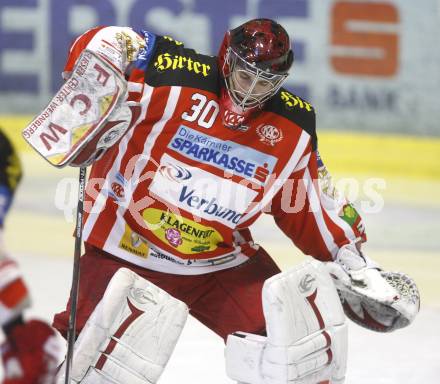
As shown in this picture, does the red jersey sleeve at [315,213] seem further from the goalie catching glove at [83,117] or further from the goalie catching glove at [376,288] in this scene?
the goalie catching glove at [83,117]

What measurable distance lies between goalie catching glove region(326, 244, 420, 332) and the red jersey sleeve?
47 mm

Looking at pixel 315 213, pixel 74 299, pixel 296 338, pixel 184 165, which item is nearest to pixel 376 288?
pixel 315 213

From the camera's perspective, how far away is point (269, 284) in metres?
2.91

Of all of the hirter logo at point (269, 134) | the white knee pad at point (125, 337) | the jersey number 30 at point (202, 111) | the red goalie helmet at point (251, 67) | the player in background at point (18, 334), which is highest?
the red goalie helmet at point (251, 67)

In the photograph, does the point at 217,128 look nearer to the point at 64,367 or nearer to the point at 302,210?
the point at 302,210

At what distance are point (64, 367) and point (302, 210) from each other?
827mm

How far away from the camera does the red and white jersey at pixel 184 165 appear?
3074 mm

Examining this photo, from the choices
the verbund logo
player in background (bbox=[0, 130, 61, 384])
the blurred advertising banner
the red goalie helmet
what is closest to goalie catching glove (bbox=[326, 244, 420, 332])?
the verbund logo

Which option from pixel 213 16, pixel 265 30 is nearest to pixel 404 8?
pixel 213 16

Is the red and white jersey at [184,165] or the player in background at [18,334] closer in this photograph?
the player in background at [18,334]

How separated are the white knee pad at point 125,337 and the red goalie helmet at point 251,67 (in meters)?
0.55

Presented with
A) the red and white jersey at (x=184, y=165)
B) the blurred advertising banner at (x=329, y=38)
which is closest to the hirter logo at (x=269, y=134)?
the red and white jersey at (x=184, y=165)

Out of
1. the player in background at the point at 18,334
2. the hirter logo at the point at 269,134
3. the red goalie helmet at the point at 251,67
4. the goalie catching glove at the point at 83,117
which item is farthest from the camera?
the hirter logo at the point at 269,134

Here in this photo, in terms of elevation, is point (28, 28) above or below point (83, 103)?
below
